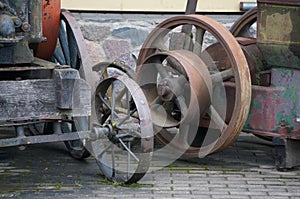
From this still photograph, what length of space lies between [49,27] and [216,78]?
1.18 metres

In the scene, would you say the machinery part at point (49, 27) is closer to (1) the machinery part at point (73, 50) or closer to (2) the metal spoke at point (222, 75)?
(1) the machinery part at point (73, 50)

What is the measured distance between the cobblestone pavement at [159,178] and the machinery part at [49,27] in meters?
0.76

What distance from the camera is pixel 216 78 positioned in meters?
5.40

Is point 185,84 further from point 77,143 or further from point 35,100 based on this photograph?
point 35,100

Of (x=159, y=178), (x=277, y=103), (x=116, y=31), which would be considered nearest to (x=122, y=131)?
(x=159, y=178)

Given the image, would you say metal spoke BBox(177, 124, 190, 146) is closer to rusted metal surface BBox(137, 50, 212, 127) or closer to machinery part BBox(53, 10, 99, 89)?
rusted metal surface BBox(137, 50, 212, 127)

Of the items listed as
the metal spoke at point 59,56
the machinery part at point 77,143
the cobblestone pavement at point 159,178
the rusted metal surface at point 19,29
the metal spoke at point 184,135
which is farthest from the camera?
the metal spoke at point 59,56

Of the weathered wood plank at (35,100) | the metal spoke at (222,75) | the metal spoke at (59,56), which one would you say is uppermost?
the metal spoke at (59,56)

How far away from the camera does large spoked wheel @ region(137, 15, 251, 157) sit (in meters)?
5.08

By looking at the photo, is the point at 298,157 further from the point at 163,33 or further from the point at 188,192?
the point at 163,33

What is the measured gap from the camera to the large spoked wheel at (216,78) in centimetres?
508

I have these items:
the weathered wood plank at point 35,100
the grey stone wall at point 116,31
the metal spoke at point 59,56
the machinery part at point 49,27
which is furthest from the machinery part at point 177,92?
the grey stone wall at point 116,31

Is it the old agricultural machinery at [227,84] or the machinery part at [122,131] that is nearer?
the machinery part at [122,131]

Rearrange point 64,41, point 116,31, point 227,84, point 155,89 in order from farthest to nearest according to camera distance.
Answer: point 116,31 → point 155,89 → point 64,41 → point 227,84
